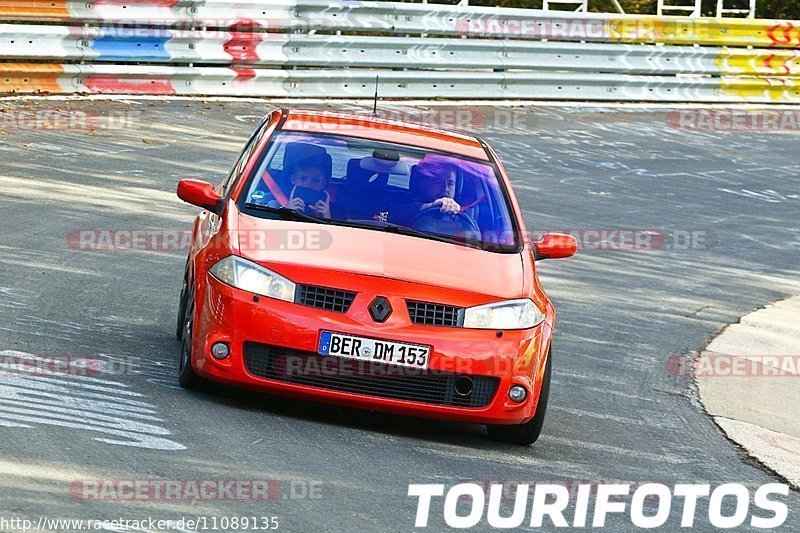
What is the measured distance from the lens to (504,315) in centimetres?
753

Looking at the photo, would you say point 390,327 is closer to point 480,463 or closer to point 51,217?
point 480,463

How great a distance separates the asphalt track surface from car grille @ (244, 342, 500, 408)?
216 millimetres

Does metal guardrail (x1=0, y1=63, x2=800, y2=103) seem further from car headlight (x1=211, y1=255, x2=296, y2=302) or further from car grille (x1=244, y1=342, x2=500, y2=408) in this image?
car grille (x1=244, y1=342, x2=500, y2=408)

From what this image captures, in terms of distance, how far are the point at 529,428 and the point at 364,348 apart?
1.02 m

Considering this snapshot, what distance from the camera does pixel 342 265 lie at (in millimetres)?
7449

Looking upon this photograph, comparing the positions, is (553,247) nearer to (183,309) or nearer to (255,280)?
(255,280)

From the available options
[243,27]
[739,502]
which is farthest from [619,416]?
[243,27]

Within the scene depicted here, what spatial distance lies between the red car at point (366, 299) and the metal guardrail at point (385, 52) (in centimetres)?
1135

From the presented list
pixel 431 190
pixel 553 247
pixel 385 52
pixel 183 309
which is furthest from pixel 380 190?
pixel 385 52

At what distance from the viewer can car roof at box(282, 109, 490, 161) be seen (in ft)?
29.1

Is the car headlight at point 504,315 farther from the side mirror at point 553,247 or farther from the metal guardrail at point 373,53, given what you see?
the metal guardrail at point 373,53

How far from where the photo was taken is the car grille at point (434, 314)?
736 centimetres

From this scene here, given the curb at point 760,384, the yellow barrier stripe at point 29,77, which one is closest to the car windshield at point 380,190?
the curb at point 760,384

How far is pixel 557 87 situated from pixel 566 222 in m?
8.42
